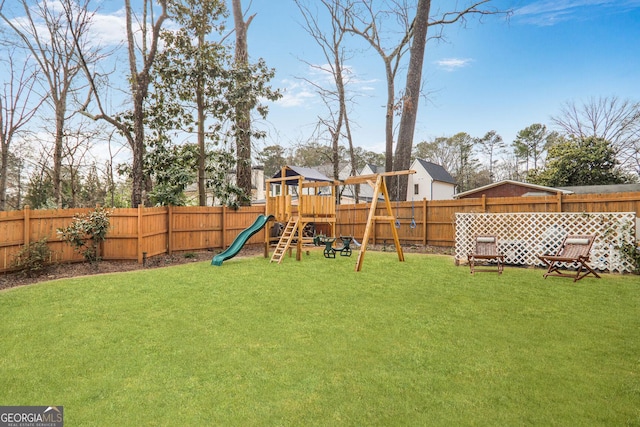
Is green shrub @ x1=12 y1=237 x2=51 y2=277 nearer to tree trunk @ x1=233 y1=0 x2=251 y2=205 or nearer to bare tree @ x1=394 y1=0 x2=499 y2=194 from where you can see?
tree trunk @ x1=233 y1=0 x2=251 y2=205

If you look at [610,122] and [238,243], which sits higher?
[610,122]

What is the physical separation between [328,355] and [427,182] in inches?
1067

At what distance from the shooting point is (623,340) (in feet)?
11.1

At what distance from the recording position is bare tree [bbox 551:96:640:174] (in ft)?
66.8

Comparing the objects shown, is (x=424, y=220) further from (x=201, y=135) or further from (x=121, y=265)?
(x=121, y=265)

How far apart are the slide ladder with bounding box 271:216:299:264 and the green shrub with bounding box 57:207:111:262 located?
4261 millimetres

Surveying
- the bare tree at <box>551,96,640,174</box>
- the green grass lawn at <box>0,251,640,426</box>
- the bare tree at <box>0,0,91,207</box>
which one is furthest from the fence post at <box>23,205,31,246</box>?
the bare tree at <box>551,96,640,174</box>

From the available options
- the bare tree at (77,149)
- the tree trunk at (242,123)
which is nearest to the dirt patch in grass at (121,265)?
the tree trunk at (242,123)

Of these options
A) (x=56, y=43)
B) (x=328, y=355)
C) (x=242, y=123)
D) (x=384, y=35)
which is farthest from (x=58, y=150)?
(x=328, y=355)

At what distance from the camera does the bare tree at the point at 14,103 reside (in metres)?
13.2

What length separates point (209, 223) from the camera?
1175 centimetres

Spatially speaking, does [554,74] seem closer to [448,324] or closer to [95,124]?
[448,324]

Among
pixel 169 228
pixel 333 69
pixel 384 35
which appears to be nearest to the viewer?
pixel 169 228

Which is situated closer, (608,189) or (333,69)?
(608,189)
